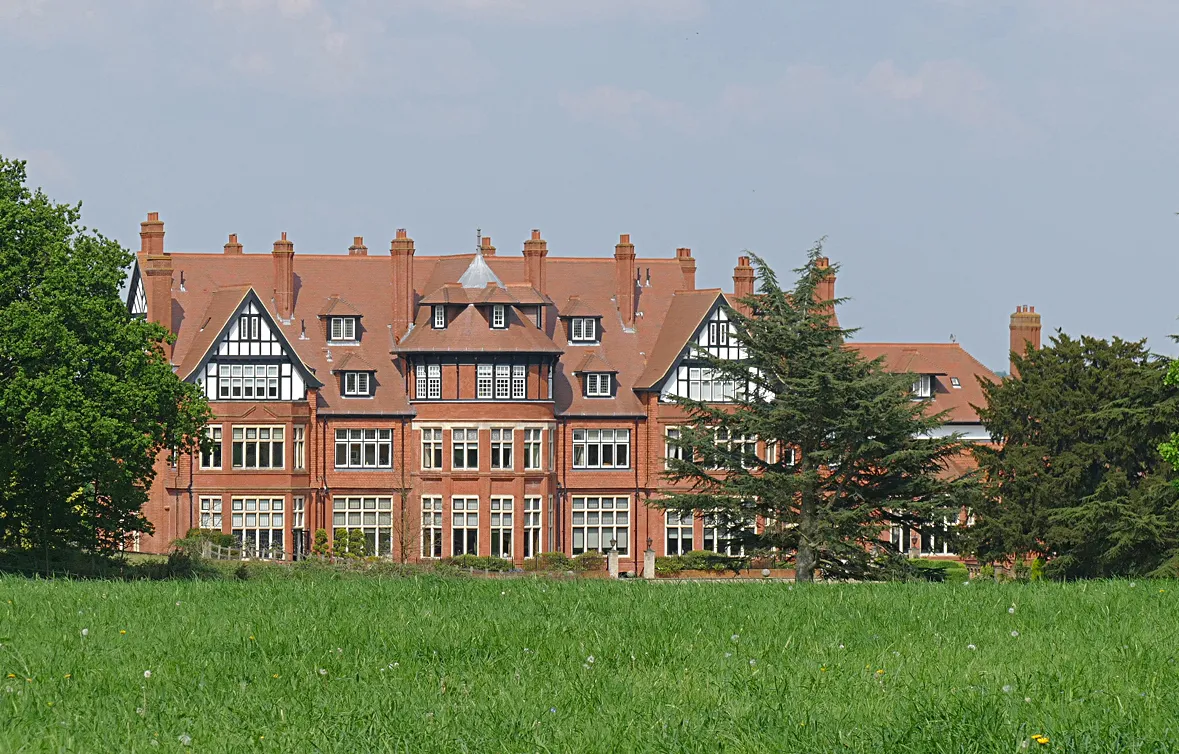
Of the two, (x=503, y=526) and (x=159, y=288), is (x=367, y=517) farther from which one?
(x=159, y=288)

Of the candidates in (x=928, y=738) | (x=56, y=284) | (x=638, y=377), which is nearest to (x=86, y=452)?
(x=56, y=284)

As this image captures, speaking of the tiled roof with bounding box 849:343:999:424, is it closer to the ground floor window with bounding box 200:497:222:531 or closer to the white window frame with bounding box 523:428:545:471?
the white window frame with bounding box 523:428:545:471

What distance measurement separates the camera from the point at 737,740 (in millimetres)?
9734

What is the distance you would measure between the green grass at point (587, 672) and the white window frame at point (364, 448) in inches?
1903

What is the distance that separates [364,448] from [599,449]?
8959 millimetres

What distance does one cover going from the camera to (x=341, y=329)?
67125 mm

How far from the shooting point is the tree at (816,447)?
40375 mm

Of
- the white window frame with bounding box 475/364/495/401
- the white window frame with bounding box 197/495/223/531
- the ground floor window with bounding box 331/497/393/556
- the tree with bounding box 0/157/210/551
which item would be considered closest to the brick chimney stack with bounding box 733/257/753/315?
the white window frame with bounding box 475/364/495/401

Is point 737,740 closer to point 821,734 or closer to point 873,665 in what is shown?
point 821,734

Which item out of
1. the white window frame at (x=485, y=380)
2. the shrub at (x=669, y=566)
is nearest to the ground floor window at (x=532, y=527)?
the white window frame at (x=485, y=380)

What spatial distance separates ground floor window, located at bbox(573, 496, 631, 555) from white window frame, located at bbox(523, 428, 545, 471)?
2.46 m

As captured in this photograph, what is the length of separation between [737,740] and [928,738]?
1045 mm

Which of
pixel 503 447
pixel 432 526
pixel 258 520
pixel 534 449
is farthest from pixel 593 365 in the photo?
pixel 258 520

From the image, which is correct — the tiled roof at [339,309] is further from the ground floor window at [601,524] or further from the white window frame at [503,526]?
the ground floor window at [601,524]
